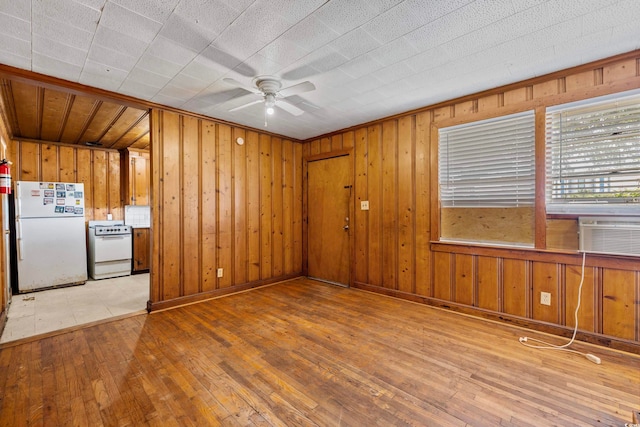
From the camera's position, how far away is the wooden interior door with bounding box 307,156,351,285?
461cm

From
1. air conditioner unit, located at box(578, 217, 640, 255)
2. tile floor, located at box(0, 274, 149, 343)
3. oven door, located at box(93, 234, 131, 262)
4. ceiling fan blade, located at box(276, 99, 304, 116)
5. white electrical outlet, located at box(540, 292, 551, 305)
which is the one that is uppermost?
ceiling fan blade, located at box(276, 99, 304, 116)

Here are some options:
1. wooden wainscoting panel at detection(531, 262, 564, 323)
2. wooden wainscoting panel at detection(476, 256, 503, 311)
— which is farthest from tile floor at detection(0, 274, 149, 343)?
wooden wainscoting panel at detection(531, 262, 564, 323)

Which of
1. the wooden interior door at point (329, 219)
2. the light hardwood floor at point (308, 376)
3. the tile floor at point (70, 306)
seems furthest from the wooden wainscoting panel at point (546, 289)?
the tile floor at point (70, 306)

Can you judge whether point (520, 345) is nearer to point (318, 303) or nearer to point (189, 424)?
point (318, 303)

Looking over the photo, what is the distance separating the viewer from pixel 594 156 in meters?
→ 2.59

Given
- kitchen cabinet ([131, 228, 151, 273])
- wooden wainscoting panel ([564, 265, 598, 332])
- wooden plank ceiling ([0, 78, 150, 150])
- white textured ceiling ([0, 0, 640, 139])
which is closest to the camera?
white textured ceiling ([0, 0, 640, 139])

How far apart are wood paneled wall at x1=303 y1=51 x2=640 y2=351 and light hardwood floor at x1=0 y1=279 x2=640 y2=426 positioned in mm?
296

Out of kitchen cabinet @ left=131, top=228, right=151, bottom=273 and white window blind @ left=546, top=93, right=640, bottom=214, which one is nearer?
white window blind @ left=546, top=93, right=640, bottom=214

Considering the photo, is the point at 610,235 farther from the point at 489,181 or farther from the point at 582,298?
the point at 489,181

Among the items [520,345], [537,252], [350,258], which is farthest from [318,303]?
[537,252]

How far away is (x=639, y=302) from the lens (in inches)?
94.2

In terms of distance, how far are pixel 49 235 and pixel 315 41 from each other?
5179mm

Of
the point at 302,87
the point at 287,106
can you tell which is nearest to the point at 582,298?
the point at 302,87

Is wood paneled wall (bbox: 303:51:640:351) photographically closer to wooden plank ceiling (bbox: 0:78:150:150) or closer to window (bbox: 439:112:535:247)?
window (bbox: 439:112:535:247)
